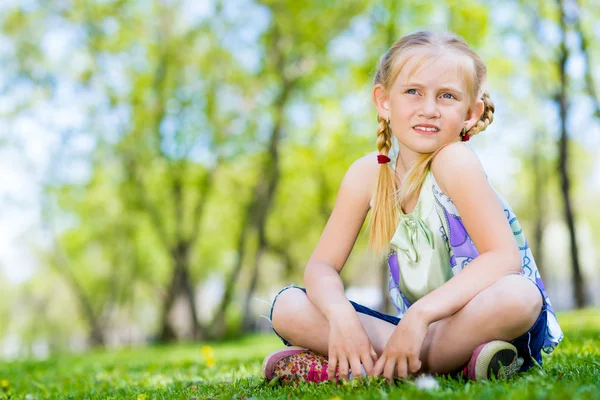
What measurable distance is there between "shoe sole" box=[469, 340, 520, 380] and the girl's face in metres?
0.94

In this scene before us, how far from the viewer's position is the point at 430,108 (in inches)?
116

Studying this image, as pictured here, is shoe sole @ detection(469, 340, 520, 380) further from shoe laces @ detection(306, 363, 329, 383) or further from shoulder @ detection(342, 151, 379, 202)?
shoulder @ detection(342, 151, 379, 202)

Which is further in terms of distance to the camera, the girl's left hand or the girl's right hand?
the girl's right hand

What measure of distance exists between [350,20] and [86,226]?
15.0 m

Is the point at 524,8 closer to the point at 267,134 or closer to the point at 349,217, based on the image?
the point at 267,134

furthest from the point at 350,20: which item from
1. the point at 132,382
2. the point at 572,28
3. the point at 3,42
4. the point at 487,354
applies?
the point at 487,354

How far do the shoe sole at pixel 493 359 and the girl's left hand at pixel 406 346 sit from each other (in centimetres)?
25

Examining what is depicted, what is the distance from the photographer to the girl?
263 centimetres

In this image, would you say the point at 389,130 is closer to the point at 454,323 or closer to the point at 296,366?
the point at 454,323

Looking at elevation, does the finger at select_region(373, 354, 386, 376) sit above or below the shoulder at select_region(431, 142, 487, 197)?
below

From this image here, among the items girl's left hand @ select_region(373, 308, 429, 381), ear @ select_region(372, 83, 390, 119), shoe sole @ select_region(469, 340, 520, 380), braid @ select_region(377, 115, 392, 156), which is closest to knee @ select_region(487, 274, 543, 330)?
shoe sole @ select_region(469, 340, 520, 380)

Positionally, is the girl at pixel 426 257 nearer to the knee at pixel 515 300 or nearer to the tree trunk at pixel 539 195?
the knee at pixel 515 300

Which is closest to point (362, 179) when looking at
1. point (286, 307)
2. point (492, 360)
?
point (286, 307)

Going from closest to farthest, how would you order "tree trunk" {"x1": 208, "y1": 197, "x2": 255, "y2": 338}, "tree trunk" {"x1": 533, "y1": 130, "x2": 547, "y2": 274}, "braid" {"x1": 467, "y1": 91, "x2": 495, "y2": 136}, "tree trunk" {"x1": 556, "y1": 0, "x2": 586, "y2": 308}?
"braid" {"x1": 467, "y1": 91, "x2": 495, "y2": 136} < "tree trunk" {"x1": 556, "y1": 0, "x2": 586, "y2": 308} < "tree trunk" {"x1": 208, "y1": 197, "x2": 255, "y2": 338} < "tree trunk" {"x1": 533, "y1": 130, "x2": 547, "y2": 274}
